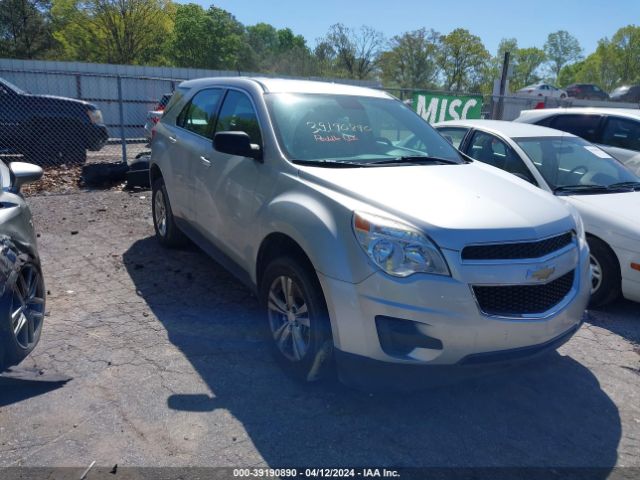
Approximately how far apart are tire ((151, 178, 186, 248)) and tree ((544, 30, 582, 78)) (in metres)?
84.7

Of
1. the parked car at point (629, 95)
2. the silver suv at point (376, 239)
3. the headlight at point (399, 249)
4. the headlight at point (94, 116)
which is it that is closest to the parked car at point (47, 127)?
the headlight at point (94, 116)

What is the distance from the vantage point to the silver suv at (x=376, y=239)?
2.75 meters

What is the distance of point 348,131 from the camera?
3.99m

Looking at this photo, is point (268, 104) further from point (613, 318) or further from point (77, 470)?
point (613, 318)

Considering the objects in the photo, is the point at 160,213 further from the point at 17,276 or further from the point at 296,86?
the point at 17,276

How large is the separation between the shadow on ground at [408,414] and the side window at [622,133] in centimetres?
485

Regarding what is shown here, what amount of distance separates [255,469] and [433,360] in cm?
105

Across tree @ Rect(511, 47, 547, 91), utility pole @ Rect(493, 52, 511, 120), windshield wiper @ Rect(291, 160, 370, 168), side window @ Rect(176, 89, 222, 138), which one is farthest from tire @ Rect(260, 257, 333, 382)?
tree @ Rect(511, 47, 547, 91)

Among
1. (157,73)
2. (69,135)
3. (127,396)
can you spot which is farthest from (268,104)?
(157,73)

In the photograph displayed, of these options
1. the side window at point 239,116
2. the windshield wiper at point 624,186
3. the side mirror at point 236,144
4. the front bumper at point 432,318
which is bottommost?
the front bumper at point 432,318

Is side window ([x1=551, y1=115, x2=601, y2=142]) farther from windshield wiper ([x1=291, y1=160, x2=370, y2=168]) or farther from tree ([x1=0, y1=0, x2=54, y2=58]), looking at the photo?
tree ([x1=0, y1=0, x2=54, y2=58])

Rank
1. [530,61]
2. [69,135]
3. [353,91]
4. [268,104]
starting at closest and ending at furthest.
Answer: [268,104] → [353,91] → [69,135] → [530,61]

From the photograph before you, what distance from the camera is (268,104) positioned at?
3971 mm

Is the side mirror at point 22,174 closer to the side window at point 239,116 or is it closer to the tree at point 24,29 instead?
the side window at point 239,116
